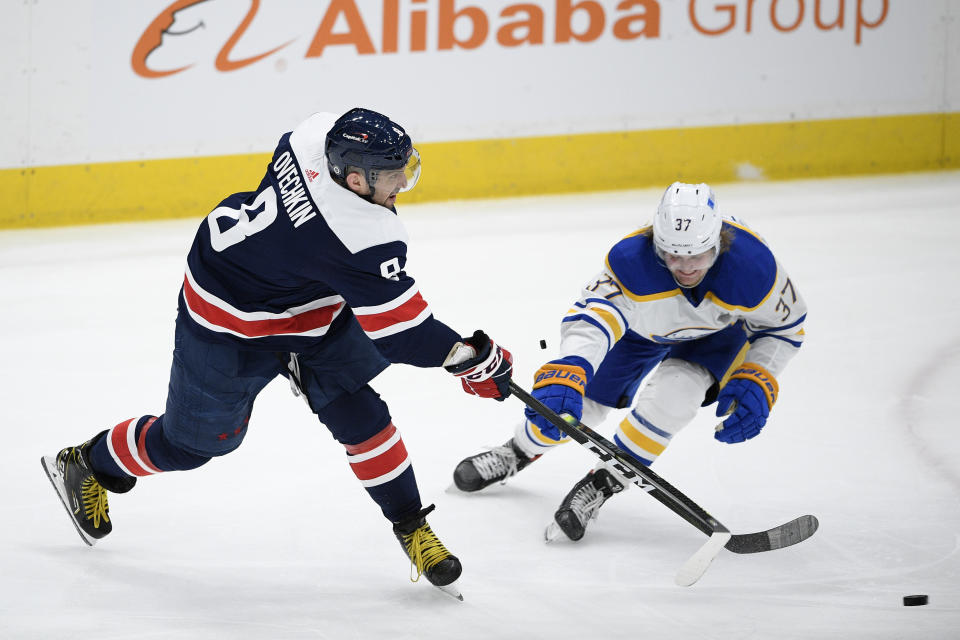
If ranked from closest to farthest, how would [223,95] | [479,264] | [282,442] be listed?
[282,442]
[479,264]
[223,95]

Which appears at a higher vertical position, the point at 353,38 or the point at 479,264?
the point at 353,38

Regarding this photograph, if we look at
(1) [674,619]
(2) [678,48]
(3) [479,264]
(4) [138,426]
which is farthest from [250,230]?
(2) [678,48]

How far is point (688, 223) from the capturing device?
8.41ft

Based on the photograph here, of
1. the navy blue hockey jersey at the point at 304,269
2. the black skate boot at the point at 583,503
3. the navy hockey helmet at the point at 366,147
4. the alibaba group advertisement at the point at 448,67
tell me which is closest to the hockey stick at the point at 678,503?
the black skate boot at the point at 583,503

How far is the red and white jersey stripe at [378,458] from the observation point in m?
2.54

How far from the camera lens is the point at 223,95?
6.04 metres

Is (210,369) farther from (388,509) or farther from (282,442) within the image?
(282,442)

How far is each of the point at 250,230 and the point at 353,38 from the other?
13.4ft

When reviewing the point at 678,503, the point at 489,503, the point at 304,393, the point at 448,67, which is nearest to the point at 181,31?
the point at 448,67

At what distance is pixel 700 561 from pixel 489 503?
0.71 m

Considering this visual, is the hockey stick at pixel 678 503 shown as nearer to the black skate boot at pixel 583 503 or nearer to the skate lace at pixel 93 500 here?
the black skate boot at pixel 583 503

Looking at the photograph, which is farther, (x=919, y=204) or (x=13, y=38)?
(x=919, y=204)

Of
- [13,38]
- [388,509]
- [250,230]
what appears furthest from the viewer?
[13,38]

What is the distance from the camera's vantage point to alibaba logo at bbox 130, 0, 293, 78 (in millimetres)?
5844
